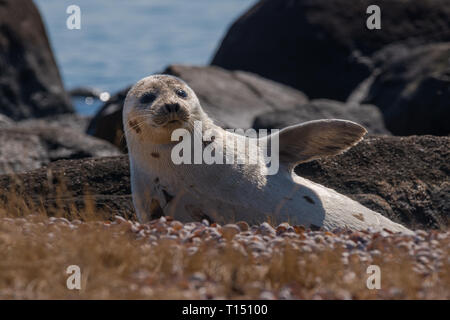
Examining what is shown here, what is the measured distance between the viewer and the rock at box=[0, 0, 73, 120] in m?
21.0

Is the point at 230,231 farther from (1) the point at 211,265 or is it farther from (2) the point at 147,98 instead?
(2) the point at 147,98

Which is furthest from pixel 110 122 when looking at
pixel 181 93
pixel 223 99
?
pixel 181 93

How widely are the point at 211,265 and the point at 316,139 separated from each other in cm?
260

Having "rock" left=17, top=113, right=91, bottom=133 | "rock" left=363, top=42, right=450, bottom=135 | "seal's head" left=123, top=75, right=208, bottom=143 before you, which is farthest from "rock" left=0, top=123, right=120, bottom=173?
"rock" left=17, top=113, right=91, bottom=133

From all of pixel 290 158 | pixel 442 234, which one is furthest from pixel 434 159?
pixel 442 234

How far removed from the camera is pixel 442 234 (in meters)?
6.41

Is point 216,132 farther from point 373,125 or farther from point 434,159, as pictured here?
point 373,125

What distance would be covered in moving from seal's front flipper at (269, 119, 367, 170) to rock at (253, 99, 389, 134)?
6.67m

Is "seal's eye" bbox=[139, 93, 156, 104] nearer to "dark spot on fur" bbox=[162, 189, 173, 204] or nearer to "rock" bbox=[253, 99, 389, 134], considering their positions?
"dark spot on fur" bbox=[162, 189, 173, 204]

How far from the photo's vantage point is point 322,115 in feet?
48.2

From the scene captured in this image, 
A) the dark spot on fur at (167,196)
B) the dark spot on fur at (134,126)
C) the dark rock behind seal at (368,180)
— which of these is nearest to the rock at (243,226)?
the dark spot on fur at (167,196)

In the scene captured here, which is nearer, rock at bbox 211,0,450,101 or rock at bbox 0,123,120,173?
rock at bbox 0,123,120,173
